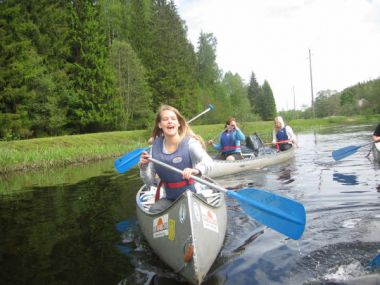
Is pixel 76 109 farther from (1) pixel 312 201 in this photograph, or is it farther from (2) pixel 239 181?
(1) pixel 312 201

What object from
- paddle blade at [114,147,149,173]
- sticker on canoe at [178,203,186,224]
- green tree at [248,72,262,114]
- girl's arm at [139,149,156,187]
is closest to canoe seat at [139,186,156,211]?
paddle blade at [114,147,149,173]

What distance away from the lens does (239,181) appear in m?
9.00

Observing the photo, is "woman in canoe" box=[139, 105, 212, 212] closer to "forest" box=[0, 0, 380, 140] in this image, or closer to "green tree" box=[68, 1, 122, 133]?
"forest" box=[0, 0, 380, 140]

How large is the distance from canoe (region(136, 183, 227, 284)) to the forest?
18.0m

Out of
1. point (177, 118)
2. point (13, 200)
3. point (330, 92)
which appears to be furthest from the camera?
point (330, 92)

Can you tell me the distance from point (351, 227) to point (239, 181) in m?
4.38

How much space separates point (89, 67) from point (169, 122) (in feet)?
81.0

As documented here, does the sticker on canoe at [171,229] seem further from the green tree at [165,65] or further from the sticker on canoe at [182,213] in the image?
the green tree at [165,65]

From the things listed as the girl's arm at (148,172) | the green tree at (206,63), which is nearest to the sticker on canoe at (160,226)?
the girl's arm at (148,172)

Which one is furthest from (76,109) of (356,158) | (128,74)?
(356,158)

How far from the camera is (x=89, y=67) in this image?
2720 centimetres

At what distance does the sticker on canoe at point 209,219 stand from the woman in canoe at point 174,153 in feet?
1.51

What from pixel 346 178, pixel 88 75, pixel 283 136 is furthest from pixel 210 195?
pixel 88 75

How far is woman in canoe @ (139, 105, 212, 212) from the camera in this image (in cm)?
421
